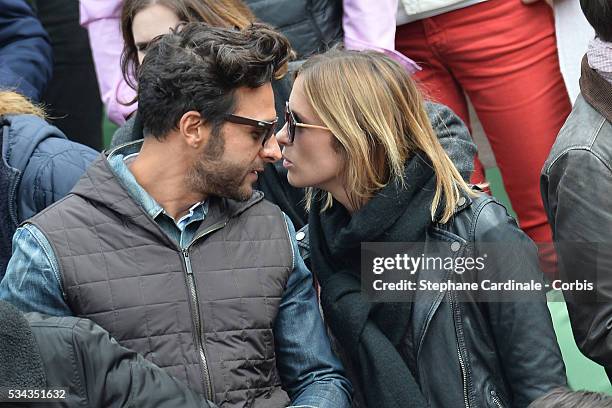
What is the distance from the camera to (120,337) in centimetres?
312

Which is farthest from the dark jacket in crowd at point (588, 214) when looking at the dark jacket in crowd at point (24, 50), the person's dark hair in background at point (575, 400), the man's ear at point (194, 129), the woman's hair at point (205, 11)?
the dark jacket in crowd at point (24, 50)

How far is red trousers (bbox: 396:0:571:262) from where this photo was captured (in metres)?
4.39

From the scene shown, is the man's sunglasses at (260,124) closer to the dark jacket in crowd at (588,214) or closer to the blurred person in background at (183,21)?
the blurred person in background at (183,21)

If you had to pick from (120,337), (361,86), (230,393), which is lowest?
(230,393)

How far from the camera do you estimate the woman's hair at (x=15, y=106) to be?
13.0 ft

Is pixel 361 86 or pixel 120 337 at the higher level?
pixel 361 86

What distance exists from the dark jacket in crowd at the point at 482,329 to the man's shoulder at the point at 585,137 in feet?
0.77

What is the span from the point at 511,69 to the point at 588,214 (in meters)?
1.27

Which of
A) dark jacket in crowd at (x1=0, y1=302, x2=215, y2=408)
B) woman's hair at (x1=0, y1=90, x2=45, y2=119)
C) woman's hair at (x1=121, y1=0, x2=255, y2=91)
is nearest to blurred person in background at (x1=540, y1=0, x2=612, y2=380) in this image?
dark jacket in crowd at (x1=0, y1=302, x2=215, y2=408)

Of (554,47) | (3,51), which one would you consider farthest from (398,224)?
(3,51)

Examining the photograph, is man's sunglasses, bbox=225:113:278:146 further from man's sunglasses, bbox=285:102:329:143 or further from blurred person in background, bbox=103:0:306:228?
blurred person in background, bbox=103:0:306:228

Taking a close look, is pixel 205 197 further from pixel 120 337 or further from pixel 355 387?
pixel 355 387

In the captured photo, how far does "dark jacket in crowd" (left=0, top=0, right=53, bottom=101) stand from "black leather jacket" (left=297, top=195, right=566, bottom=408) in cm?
219

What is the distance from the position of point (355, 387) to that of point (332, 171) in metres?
0.66
